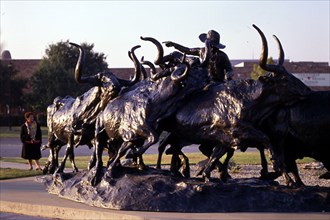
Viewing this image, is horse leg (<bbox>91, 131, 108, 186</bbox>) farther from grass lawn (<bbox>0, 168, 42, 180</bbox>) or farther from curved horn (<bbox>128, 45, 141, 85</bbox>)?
grass lawn (<bbox>0, 168, 42, 180</bbox>)

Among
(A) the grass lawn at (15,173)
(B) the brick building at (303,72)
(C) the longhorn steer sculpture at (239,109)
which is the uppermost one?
(B) the brick building at (303,72)

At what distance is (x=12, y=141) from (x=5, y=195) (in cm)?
2511

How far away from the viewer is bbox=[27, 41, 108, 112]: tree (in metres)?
52.8

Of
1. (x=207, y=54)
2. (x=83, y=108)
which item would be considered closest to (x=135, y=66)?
(x=83, y=108)

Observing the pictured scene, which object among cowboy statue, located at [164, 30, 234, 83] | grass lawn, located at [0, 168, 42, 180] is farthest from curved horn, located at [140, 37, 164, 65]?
grass lawn, located at [0, 168, 42, 180]

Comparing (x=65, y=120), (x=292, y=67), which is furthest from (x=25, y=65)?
(x=65, y=120)

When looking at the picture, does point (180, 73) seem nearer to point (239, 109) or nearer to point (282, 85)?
point (239, 109)

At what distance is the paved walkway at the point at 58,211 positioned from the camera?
30.4 ft

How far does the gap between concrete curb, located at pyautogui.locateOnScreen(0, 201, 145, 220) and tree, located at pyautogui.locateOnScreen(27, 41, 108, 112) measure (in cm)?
3965

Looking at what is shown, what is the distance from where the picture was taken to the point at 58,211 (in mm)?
Result: 10570

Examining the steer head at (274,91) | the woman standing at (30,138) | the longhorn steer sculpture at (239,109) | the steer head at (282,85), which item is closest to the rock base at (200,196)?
the longhorn steer sculpture at (239,109)

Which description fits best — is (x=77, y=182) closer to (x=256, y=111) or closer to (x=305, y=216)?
(x=256, y=111)

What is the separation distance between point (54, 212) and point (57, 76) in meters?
44.1

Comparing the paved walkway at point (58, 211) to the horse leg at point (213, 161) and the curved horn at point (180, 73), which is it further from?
the curved horn at point (180, 73)
